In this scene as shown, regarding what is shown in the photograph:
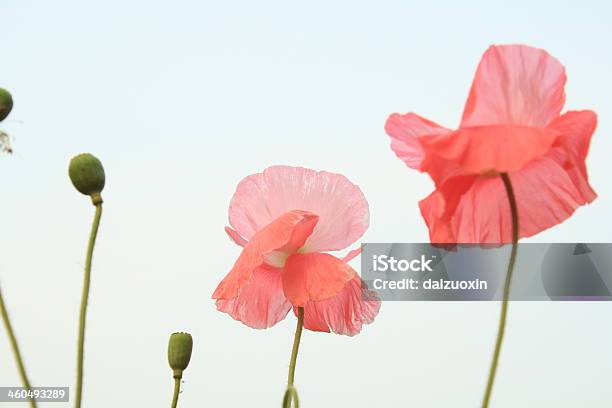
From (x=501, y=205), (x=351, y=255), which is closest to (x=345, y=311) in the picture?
(x=351, y=255)

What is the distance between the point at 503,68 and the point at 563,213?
0.28 feet

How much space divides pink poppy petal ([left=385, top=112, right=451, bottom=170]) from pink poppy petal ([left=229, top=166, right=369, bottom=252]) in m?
0.13

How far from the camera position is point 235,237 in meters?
0.59

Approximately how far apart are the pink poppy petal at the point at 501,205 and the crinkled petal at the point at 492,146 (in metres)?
0.04

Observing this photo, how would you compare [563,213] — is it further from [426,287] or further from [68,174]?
[68,174]

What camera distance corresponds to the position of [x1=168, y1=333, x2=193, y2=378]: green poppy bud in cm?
57

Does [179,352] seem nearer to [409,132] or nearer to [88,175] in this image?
[88,175]

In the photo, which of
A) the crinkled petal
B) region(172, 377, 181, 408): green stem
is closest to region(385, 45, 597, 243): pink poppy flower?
the crinkled petal

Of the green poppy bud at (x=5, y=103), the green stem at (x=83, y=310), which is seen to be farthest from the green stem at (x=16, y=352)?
the green poppy bud at (x=5, y=103)

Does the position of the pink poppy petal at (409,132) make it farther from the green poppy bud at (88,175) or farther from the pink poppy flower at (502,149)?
the green poppy bud at (88,175)

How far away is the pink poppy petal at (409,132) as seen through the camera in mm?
425

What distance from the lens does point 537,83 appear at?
0.42 meters

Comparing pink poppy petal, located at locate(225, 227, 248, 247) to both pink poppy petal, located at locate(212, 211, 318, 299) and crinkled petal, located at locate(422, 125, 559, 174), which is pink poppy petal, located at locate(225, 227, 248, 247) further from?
crinkled petal, located at locate(422, 125, 559, 174)

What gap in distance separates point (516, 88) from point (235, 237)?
0.82ft
